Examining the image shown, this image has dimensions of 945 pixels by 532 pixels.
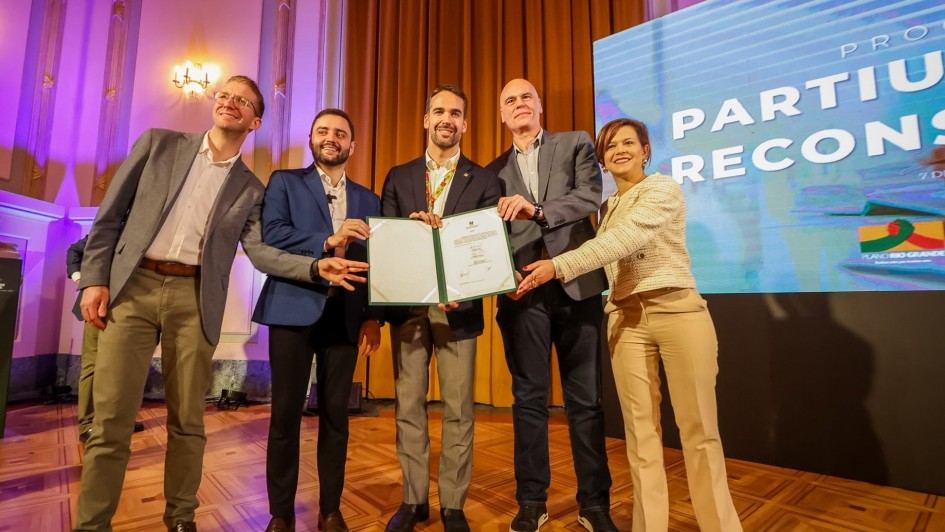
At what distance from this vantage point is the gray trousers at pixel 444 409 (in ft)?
5.29

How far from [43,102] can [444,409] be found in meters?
5.26

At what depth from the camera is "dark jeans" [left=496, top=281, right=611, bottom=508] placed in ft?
5.43

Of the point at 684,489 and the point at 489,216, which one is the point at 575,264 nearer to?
the point at 489,216

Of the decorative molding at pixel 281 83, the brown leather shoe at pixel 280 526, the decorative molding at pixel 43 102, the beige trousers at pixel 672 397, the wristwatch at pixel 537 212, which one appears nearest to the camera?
the beige trousers at pixel 672 397

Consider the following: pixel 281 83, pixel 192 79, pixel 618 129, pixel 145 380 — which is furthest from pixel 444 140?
pixel 192 79

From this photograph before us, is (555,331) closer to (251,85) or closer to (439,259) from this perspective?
(439,259)

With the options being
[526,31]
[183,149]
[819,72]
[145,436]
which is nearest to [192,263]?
[183,149]

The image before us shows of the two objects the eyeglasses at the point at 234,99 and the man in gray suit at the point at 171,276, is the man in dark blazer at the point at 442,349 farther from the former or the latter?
the eyeglasses at the point at 234,99

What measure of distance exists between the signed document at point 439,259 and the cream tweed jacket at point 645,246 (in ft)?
0.72

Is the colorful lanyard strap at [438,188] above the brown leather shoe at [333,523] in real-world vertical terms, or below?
above

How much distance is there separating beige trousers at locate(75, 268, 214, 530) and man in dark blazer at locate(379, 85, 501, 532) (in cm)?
70

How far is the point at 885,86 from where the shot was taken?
2.27m

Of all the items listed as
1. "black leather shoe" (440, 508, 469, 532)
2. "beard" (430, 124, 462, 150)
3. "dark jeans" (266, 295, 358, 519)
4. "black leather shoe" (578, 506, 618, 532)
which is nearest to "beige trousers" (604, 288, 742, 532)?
"black leather shoe" (578, 506, 618, 532)

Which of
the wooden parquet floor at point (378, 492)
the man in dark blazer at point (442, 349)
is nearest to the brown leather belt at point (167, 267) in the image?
the man in dark blazer at point (442, 349)
